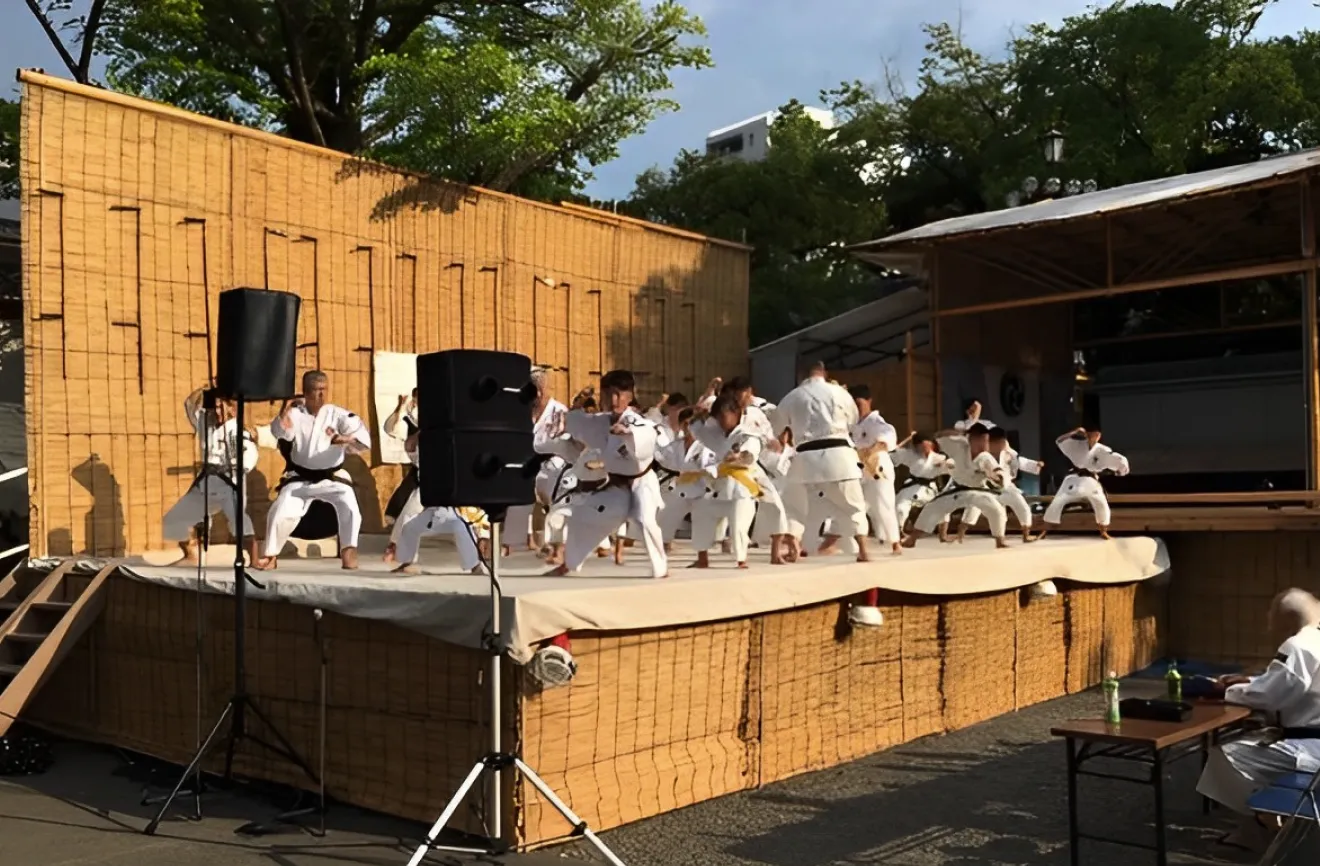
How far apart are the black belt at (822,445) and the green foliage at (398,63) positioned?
5.75 m

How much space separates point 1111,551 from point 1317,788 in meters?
5.01

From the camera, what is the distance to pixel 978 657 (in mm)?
7520

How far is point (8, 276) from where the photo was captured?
1220 cm

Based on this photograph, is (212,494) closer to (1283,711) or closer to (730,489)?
(730,489)

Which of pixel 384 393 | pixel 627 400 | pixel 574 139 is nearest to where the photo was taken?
pixel 627 400

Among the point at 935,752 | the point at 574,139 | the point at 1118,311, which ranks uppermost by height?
the point at 574,139

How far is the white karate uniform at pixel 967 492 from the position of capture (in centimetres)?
911

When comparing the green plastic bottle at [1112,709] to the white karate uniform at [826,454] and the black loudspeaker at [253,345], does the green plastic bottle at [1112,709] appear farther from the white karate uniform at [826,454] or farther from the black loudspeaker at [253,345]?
the black loudspeaker at [253,345]

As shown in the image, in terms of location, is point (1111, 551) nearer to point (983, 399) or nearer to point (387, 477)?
point (983, 399)

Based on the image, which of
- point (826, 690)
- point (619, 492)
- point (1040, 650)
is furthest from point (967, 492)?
point (619, 492)

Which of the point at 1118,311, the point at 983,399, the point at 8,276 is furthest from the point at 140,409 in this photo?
the point at 1118,311

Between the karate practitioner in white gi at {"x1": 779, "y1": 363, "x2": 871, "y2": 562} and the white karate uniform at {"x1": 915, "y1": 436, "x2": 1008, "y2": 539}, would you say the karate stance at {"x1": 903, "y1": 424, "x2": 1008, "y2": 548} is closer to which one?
the white karate uniform at {"x1": 915, "y1": 436, "x2": 1008, "y2": 539}

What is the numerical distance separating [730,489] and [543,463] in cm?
127

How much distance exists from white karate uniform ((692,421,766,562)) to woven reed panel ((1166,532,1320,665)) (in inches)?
186
